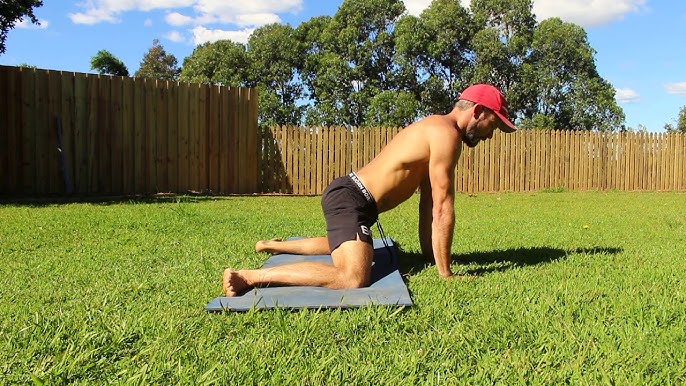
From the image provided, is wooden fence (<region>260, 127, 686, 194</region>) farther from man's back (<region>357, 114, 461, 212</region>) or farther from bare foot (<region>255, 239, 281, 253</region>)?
man's back (<region>357, 114, 461, 212</region>)

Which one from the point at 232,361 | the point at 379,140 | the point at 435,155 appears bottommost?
the point at 232,361

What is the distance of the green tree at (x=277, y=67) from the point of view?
36.3 metres

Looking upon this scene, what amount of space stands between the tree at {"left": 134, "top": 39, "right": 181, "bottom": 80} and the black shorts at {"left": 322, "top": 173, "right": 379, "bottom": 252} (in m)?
51.6

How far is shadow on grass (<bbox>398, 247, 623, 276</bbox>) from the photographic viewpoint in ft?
14.8

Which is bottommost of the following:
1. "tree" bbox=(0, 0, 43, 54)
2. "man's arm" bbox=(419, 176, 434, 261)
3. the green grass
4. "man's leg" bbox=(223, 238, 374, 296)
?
the green grass

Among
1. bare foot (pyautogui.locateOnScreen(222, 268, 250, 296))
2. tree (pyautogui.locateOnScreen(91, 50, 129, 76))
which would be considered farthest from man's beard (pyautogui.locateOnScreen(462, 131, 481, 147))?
tree (pyautogui.locateOnScreen(91, 50, 129, 76))

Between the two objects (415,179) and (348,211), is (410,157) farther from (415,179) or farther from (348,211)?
(348,211)

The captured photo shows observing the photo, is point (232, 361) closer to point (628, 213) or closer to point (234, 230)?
point (234, 230)

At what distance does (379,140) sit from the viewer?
49.1ft

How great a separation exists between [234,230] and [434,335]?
4180mm

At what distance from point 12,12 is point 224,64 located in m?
27.6

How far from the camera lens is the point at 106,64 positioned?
23422 mm

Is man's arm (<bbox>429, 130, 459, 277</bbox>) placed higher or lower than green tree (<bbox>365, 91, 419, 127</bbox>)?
lower

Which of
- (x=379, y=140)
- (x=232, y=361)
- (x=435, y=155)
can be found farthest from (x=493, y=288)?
(x=379, y=140)
